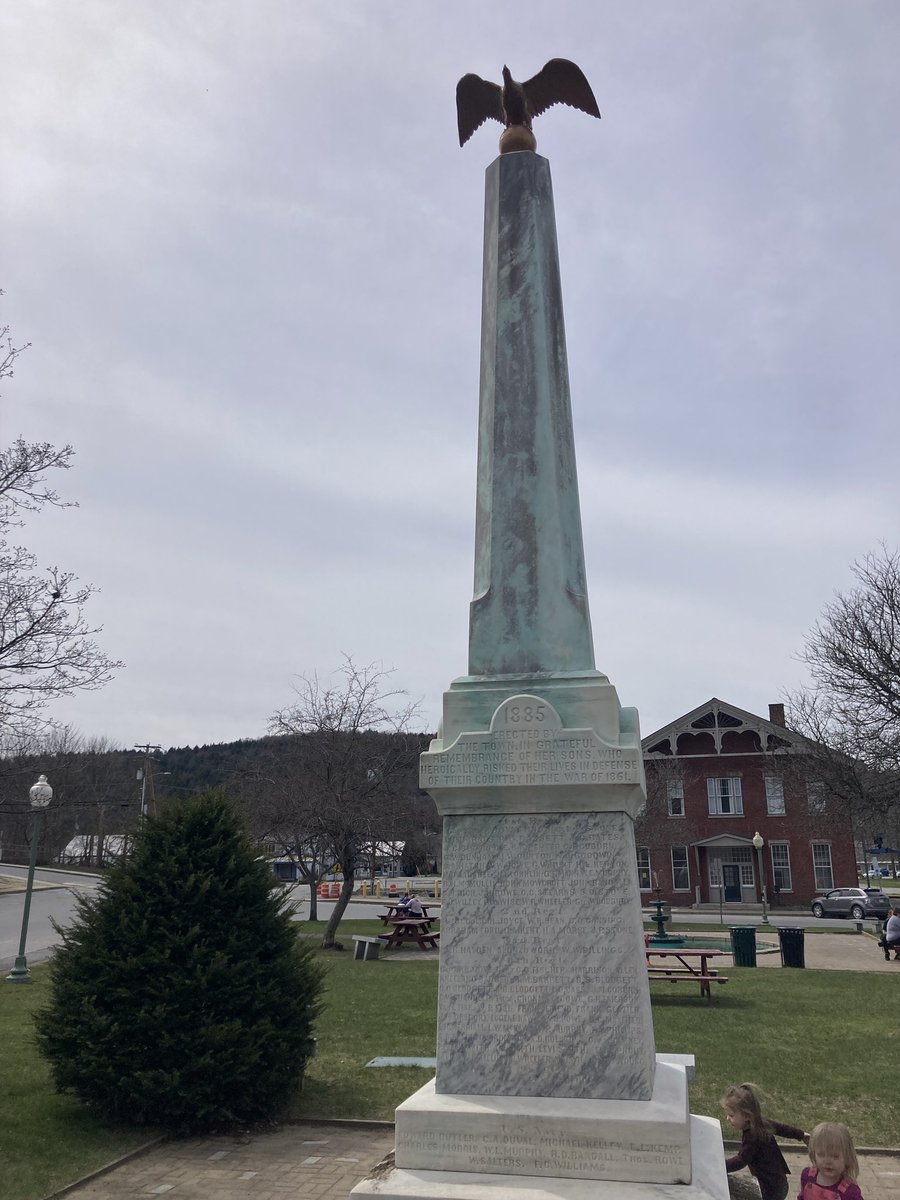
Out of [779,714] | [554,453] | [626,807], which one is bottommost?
[626,807]

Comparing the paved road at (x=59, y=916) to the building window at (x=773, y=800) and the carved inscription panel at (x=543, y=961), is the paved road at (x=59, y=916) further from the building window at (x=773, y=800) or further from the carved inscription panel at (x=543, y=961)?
the carved inscription panel at (x=543, y=961)

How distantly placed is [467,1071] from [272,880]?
445 centimetres

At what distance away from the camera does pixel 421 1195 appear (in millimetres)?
4551

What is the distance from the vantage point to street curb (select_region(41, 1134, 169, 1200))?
671 cm

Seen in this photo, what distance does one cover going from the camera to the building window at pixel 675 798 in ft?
156

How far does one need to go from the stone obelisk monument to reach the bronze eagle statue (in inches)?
67.8

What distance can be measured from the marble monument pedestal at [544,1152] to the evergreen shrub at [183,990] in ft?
12.0

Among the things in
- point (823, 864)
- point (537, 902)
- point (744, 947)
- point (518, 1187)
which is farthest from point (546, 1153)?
point (823, 864)

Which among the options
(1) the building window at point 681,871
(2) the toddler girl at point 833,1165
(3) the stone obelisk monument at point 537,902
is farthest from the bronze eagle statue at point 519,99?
(1) the building window at point 681,871

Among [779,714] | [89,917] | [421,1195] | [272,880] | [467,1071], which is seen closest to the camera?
[421,1195]

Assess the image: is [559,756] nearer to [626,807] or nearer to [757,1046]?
[626,807]

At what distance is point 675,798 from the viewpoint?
47656 mm

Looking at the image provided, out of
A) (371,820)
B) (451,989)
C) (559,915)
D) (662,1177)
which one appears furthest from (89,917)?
(371,820)

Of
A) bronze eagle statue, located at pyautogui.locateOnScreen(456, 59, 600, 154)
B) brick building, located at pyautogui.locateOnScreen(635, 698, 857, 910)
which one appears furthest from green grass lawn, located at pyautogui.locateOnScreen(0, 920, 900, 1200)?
brick building, located at pyautogui.locateOnScreen(635, 698, 857, 910)
